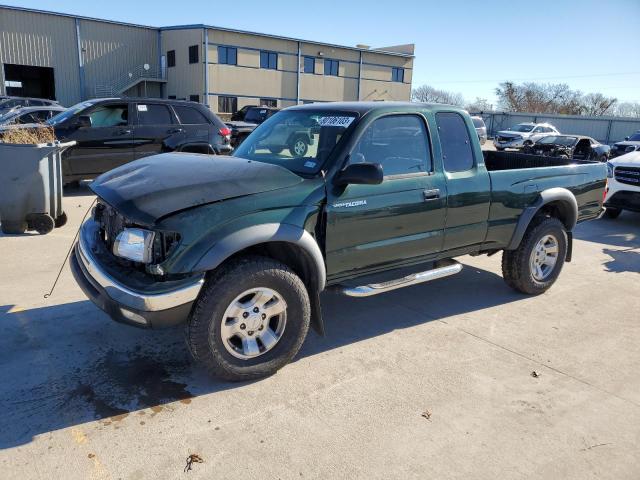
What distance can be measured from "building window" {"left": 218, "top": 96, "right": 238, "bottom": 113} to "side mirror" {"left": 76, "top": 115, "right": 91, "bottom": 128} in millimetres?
28659

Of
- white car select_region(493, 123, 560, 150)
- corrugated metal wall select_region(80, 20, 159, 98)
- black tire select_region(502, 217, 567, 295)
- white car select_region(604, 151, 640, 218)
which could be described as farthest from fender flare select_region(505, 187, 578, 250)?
corrugated metal wall select_region(80, 20, 159, 98)

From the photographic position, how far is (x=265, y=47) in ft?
126

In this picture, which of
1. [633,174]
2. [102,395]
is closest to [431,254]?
[102,395]

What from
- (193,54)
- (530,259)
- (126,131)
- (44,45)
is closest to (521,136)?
(193,54)

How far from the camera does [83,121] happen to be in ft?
30.3

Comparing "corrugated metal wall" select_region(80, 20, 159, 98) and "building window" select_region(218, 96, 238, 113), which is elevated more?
"corrugated metal wall" select_region(80, 20, 159, 98)

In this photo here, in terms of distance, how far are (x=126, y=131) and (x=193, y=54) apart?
2871 cm

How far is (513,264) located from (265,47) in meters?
36.9

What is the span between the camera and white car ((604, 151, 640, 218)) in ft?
29.6

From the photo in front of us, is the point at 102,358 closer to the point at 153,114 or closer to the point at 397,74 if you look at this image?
the point at 153,114

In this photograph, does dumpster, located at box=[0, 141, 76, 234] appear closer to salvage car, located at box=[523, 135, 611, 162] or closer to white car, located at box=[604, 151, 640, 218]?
white car, located at box=[604, 151, 640, 218]

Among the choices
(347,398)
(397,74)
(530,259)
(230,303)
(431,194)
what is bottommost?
(347,398)

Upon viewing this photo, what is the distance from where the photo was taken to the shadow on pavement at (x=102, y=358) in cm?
305

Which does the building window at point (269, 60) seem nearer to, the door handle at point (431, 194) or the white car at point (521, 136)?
the white car at point (521, 136)
